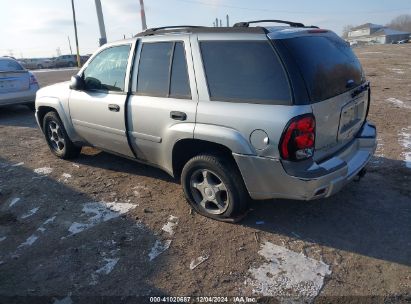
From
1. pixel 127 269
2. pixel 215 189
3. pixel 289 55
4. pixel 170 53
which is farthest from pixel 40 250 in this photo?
pixel 289 55

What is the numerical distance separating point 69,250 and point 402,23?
169030 millimetres

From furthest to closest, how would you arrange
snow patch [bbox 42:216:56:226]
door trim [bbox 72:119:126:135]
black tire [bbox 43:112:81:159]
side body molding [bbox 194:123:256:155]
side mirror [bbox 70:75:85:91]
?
black tire [bbox 43:112:81:159] < side mirror [bbox 70:75:85:91] < door trim [bbox 72:119:126:135] < snow patch [bbox 42:216:56:226] < side body molding [bbox 194:123:256:155]

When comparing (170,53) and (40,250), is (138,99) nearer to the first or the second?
(170,53)

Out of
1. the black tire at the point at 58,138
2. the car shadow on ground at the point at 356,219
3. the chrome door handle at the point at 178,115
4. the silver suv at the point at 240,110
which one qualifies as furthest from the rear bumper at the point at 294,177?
the black tire at the point at 58,138

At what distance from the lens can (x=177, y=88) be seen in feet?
12.1

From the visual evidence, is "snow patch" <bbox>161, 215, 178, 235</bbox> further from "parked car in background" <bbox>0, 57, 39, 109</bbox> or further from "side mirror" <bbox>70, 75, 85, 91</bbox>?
"parked car in background" <bbox>0, 57, 39, 109</bbox>

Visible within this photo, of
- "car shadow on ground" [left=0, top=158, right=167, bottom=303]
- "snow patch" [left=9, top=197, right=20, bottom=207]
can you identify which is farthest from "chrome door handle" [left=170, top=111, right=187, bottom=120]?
"snow patch" [left=9, top=197, right=20, bottom=207]

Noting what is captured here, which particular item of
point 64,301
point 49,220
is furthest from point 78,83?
point 64,301

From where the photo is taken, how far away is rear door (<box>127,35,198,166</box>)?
3.57 m

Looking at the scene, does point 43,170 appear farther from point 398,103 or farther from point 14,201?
point 398,103

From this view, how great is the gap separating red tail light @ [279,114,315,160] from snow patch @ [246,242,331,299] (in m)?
0.87

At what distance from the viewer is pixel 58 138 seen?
564 centimetres

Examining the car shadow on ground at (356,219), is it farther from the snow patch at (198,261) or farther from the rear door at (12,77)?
the rear door at (12,77)

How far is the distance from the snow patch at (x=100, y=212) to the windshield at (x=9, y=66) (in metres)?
6.62
